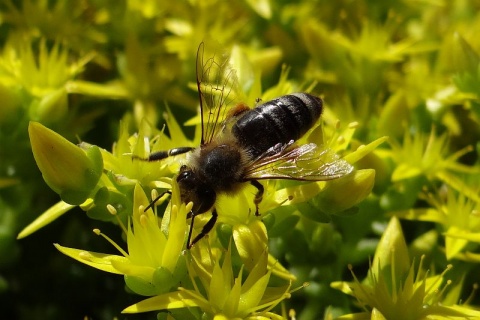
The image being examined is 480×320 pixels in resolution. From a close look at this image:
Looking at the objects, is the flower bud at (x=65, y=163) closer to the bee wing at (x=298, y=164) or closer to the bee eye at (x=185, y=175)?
the bee eye at (x=185, y=175)

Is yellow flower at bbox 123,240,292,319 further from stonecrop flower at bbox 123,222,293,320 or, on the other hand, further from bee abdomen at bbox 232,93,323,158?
bee abdomen at bbox 232,93,323,158

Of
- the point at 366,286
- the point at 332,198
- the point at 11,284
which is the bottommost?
the point at 11,284

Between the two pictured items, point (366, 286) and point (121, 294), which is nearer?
point (366, 286)

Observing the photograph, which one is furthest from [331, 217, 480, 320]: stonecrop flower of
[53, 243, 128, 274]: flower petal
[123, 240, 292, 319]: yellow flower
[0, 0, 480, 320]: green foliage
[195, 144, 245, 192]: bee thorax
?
[53, 243, 128, 274]: flower petal

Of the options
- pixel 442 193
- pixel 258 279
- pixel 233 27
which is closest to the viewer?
pixel 258 279

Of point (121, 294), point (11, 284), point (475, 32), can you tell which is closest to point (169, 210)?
point (121, 294)

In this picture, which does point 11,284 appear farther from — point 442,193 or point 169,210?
point 442,193

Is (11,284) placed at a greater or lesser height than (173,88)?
lesser
